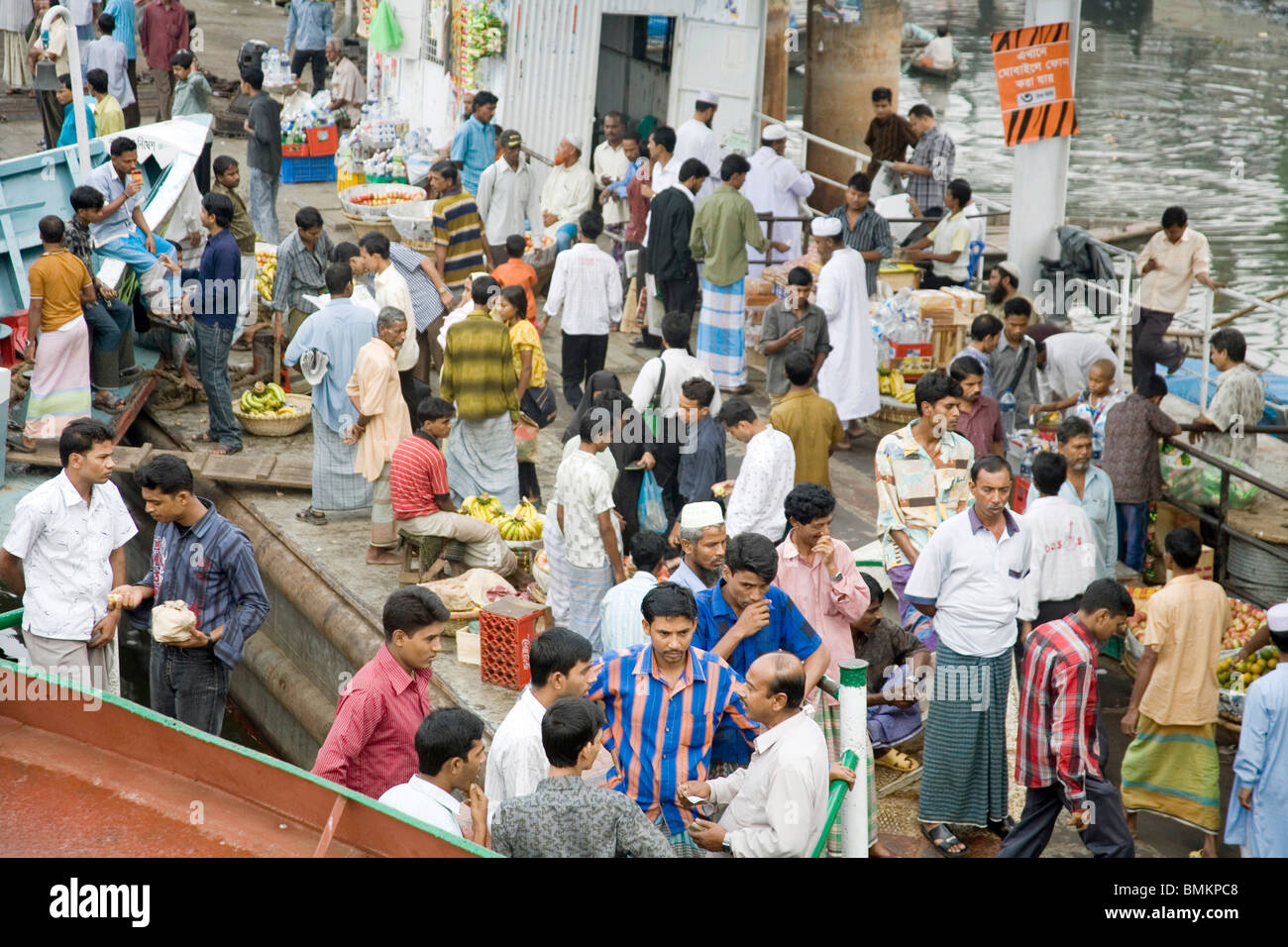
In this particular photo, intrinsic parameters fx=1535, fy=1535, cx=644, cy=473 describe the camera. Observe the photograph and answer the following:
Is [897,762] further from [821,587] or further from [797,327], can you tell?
[797,327]

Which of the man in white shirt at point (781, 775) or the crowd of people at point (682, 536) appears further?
the crowd of people at point (682, 536)

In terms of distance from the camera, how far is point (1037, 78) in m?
10.9

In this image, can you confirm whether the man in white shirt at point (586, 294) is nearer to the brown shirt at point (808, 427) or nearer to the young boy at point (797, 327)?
the young boy at point (797, 327)

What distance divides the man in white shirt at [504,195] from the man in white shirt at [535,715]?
7641 mm

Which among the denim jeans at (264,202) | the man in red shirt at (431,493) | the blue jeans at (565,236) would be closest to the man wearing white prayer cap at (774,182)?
the blue jeans at (565,236)

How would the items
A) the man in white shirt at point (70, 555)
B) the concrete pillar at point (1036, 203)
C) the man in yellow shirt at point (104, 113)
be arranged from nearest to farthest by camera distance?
the man in white shirt at point (70, 555), the concrete pillar at point (1036, 203), the man in yellow shirt at point (104, 113)

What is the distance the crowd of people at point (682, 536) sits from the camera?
4992 millimetres

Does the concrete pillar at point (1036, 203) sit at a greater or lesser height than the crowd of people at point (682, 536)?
greater

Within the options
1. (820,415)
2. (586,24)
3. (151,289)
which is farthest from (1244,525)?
(586,24)

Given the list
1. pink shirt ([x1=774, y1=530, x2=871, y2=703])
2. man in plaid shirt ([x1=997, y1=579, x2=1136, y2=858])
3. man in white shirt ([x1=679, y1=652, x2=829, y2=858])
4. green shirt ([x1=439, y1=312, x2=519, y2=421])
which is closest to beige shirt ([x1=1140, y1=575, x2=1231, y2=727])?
man in plaid shirt ([x1=997, y1=579, x2=1136, y2=858])

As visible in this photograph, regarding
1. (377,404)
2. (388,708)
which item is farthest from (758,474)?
(388,708)

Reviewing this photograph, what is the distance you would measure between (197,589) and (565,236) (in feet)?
22.3

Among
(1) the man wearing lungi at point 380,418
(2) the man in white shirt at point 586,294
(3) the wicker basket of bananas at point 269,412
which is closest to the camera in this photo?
(1) the man wearing lungi at point 380,418

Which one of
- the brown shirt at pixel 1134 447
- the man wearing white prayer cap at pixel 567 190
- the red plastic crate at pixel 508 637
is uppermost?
the man wearing white prayer cap at pixel 567 190
